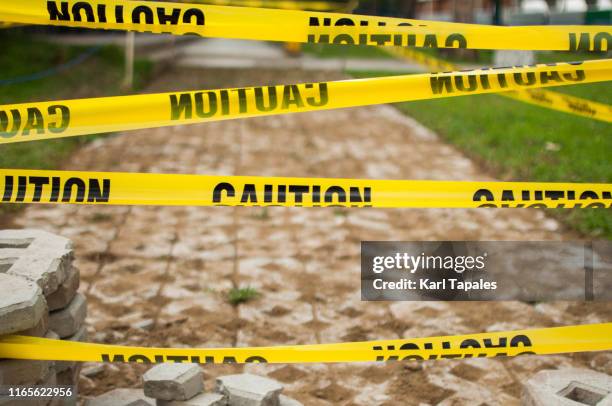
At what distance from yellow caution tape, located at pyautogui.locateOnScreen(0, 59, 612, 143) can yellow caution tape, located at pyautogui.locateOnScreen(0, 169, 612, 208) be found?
8.3 inches

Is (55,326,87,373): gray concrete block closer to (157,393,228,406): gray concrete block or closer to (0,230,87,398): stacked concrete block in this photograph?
(0,230,87,398): stacked concrete block

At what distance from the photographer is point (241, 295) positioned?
4.41 metres

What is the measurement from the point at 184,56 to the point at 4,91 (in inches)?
330

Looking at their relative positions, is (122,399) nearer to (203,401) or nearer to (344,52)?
(203,401)

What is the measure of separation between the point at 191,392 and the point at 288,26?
5.65 feet

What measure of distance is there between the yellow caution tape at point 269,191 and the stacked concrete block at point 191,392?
81cm

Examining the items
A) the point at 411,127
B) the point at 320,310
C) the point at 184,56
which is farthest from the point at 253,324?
the point at 184,56

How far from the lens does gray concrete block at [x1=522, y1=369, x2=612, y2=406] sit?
112 inches

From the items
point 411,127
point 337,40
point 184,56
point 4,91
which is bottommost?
point 337,40

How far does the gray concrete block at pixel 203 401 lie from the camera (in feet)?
9.49

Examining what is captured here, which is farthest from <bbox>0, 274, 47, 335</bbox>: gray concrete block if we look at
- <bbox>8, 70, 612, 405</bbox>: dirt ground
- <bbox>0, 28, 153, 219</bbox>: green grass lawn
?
<bbox>0, 28, 153, 219</bbox>: green grass lawn

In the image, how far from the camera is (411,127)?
10.5 metres

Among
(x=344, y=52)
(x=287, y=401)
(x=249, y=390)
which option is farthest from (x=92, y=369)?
(x=344, y=52)

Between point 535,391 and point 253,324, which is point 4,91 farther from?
point 535,391
